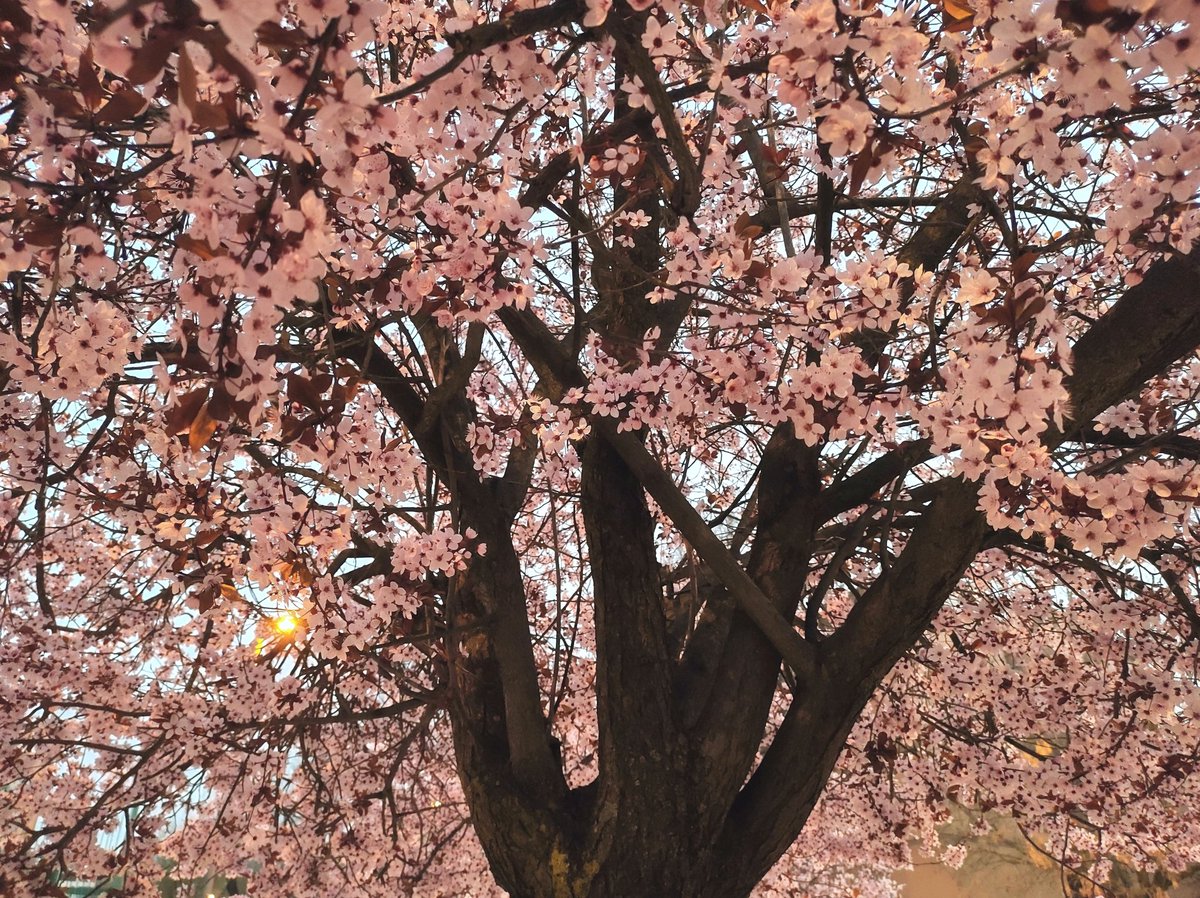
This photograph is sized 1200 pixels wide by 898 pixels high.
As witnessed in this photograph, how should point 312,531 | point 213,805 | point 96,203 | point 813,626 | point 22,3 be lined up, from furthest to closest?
1. point 213,805
2. point 813,626
3. point 312,531
4. point 96,203
5. point 22,3

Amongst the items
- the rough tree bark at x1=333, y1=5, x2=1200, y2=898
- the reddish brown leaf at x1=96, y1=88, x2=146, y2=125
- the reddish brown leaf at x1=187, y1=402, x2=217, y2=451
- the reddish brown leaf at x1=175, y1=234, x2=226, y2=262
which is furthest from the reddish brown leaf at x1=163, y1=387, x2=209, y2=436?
the rough tree bark at x1=333, y1=5, x2=1200, y2=898

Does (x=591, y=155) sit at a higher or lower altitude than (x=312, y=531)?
higher

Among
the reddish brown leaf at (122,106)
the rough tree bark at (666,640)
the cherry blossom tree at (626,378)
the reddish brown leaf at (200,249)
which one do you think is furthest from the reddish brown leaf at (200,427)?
the rough tree bark at (666,640)

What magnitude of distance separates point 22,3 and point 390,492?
1659 mm

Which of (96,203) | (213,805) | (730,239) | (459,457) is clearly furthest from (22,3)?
(213,805)

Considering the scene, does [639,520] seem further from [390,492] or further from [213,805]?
[213,805]

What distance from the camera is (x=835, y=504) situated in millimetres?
3061

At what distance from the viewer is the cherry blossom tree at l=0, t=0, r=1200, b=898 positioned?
1.26 meters

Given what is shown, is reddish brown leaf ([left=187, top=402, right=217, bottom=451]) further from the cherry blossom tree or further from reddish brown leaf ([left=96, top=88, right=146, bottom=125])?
reddish brown leaf ([left=96, top=88, right=146, bottom=125])

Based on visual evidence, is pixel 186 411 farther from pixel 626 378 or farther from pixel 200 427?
pixel 626 378

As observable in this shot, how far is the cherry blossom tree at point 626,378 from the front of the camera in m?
1.26

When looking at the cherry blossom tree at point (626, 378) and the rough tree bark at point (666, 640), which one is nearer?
the cherry blossom tree at point (626, 378)

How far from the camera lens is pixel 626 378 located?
2615 mm

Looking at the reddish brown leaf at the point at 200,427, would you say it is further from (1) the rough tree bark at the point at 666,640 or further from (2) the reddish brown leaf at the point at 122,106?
(1) the rough tree bark at the point at 666,640
